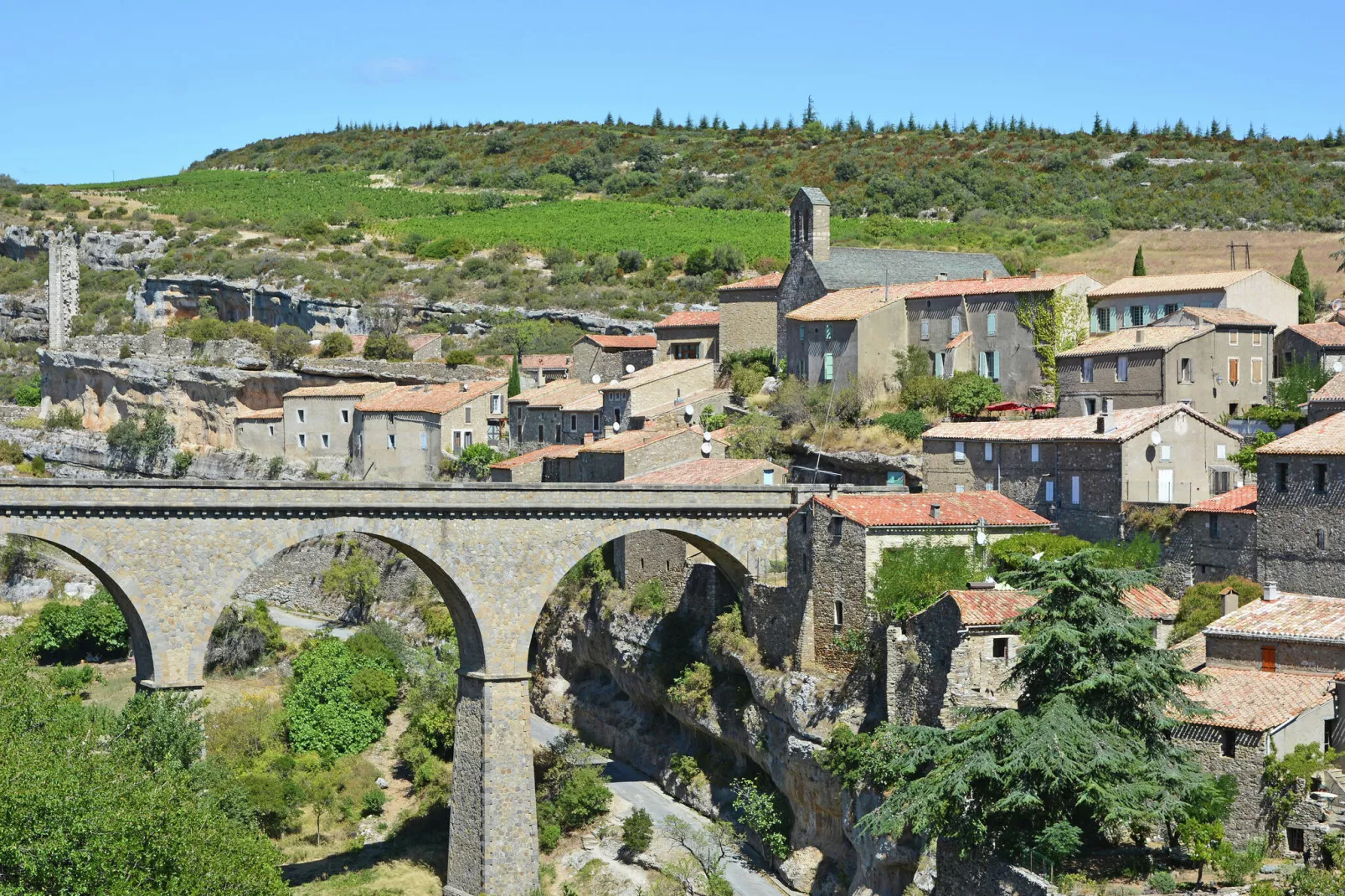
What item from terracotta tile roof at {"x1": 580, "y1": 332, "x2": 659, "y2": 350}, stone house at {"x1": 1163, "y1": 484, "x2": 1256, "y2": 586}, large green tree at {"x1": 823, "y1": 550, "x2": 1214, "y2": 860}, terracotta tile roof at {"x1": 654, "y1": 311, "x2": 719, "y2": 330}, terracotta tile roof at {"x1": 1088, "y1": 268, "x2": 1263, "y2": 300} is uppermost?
terracotta tile roof at {"x1": 1088, "y1": 268, "x2": 1263, "y2": 300}

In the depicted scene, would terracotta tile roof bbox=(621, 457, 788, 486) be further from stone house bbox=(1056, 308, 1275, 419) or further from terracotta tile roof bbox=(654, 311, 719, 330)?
terracotta tile roof bbox=(654, 311, 719, 330)

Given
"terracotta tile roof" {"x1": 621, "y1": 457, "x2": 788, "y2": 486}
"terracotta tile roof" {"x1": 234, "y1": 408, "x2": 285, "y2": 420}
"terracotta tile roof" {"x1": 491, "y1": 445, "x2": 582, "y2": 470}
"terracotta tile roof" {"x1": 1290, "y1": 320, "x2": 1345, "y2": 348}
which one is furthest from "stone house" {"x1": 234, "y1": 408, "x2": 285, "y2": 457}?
"terracotta tile roof" {"x1": 1290, "y1": 320, "x2": 1345, "y2": 348}

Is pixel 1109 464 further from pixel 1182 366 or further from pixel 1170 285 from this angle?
pixel 1170 285

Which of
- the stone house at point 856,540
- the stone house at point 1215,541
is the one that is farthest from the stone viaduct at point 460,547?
the stone house at point 1215,541

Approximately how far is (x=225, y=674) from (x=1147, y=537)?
32.1 metres

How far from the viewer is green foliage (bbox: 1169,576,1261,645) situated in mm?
37656

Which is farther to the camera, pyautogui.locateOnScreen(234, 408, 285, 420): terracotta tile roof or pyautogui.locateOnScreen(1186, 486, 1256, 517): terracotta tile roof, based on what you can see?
pyautogui.locateOnScreen(234, 408, 285, 420): terracotta tile roof

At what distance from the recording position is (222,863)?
30.5 metres

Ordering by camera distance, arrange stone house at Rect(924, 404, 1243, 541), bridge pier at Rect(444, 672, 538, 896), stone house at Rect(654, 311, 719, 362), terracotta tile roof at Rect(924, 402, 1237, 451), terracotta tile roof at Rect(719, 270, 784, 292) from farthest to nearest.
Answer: stone house at Rect(654, 311, 719, 362) < terracotta tile roof at Rect(719, 270, 784, 292) < terracotta tile roof at Rect(924, 402, 1237, 451) < stone house at Rect(924, 404, 1243, 541) < bridge pier at Rect(444, 672, 538, 896)

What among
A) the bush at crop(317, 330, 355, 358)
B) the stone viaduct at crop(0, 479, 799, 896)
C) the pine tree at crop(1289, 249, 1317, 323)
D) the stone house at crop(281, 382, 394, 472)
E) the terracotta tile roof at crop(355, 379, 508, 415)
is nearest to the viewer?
the stone viaduct at crop(0, 479, 799, 896)

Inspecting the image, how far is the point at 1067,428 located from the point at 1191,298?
11000 mm

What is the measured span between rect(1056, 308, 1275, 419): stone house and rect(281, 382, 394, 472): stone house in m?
32.0

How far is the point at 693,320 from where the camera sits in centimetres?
6875

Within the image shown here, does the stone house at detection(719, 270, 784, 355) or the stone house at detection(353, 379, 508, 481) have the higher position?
the stone house at detection(719, 270, 784, 355)
